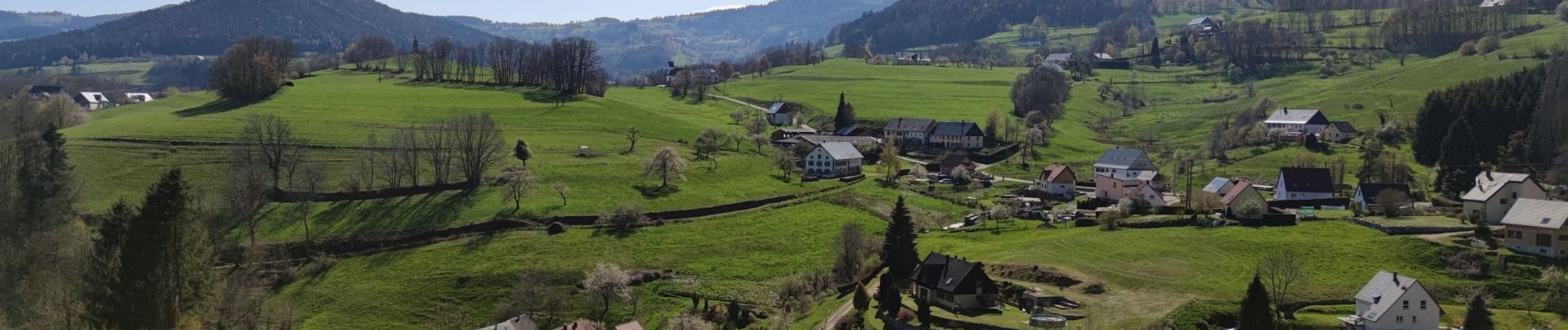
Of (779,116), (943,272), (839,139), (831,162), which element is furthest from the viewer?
(779,116)

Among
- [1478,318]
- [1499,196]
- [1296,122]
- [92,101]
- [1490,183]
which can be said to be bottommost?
[1478,318]

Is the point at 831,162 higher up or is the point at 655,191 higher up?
the point at 831,162

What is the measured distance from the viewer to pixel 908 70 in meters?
182

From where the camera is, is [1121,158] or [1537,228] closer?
[1537,228]

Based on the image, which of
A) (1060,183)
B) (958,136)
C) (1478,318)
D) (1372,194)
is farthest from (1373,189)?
(958,136)

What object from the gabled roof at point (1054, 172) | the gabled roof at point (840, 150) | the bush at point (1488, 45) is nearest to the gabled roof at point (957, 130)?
the gabled roof at point (840, 150)

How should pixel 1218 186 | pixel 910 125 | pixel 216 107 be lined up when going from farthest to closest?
pixel 910 125
pixel 216 107
pixel 1218 186

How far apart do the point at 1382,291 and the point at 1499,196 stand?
20.4m

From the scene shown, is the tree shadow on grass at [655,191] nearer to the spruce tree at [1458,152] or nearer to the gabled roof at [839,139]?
the gabled roof at [839,139]

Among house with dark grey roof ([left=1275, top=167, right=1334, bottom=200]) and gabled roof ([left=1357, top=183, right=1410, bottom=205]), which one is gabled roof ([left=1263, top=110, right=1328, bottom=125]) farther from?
gabled roof ([left=1357, top=183, right=1410, bottom=205])

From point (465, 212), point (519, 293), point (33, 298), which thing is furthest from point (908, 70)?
point (33, 298)

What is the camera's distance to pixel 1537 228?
5153cm

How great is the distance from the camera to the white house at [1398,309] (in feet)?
144

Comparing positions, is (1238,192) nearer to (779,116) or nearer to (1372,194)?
(1372,194)
